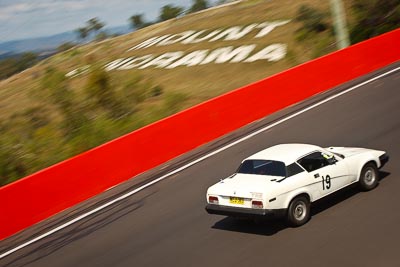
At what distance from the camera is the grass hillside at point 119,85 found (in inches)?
765

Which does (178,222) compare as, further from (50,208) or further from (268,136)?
(268,136)

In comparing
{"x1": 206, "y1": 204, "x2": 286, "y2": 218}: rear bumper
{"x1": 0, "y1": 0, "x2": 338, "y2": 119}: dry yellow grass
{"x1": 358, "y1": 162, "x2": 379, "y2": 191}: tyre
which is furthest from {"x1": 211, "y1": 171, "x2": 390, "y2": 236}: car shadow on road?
{"x1": 0, "y1": 0, "x2": 338, "y2": 119}: dry yellow grass

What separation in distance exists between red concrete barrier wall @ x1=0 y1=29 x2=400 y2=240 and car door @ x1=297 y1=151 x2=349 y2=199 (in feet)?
20.9

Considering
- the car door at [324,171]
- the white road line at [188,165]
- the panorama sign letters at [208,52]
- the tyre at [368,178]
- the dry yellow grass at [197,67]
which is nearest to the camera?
the car door at [324,171]

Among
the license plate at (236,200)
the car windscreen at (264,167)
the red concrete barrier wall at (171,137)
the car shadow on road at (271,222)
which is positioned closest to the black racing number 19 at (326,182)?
the car shadow on road at (271,222)

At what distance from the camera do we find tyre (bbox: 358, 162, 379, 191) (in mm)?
11100

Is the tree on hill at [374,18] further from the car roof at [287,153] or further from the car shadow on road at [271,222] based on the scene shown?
the car roof at [287,153]

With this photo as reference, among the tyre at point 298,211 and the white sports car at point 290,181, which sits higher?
the white sports car at point 290,181

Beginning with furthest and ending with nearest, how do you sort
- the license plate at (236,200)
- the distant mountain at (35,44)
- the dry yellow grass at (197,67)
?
the dry yellow grass at (197,67) → the distant mountain at (35,44) → the license plate at (236,200)

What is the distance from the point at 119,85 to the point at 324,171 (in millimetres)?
15867

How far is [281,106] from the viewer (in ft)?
67.3

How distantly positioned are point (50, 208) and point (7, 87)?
23988mm

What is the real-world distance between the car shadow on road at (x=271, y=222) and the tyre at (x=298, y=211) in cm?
25

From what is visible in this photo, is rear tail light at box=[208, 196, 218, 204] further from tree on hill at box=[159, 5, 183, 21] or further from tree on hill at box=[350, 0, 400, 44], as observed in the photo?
tree on hill at box=[159, 5, 183, 21]
